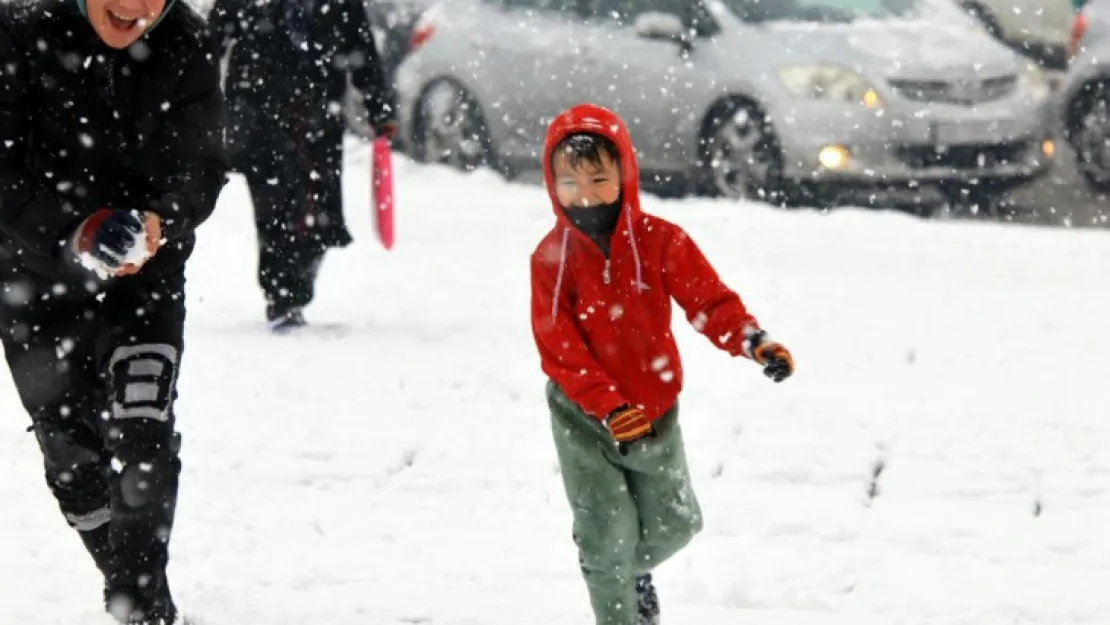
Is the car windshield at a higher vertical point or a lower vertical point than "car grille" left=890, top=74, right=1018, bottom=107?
higher

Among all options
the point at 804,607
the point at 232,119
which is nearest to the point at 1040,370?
the point at 804,607

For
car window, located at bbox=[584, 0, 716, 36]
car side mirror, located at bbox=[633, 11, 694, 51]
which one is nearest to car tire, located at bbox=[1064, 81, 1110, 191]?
car window, located at bbox=[584, 0, 716, 36]

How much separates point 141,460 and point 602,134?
137cm

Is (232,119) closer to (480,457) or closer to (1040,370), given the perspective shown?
(480,457)

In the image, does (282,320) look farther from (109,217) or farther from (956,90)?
(956,90)

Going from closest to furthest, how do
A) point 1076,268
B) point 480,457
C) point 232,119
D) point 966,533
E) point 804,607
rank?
point 804,607 → point 966,533 → point 480,457 → point 232,119 → point 1076,268

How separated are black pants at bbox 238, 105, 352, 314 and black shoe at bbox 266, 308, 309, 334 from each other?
0.04 metres

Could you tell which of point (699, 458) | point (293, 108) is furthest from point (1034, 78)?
point (699, 458)

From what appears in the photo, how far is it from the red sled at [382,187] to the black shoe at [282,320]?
0.83 m

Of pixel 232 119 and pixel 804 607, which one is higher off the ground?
pixel 232 119

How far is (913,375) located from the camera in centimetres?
768

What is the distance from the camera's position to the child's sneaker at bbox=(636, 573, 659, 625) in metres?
4.52

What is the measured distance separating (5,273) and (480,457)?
97.1 inches

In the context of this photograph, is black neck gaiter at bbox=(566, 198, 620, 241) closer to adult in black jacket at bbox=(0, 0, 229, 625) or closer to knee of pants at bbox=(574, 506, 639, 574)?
knee of pants at bbox=(574, 506, 639, 574)
